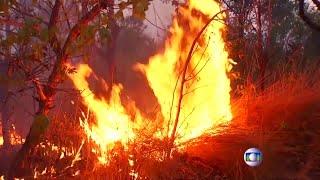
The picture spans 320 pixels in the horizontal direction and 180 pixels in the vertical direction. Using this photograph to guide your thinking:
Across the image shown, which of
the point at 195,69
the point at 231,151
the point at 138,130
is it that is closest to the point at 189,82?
the point at 195,69

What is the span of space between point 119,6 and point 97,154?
2446 mm

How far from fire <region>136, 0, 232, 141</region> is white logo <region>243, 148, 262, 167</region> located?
158 centimetres

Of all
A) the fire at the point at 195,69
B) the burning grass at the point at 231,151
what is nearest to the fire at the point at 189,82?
the fire at the point at 195,69

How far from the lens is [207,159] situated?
7.44 meters

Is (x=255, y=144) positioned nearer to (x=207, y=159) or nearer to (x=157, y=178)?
(x=207, y=159)

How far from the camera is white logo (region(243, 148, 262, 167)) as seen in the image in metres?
6.72

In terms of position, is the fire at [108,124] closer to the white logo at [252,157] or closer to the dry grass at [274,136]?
the dry grass at [274,136]

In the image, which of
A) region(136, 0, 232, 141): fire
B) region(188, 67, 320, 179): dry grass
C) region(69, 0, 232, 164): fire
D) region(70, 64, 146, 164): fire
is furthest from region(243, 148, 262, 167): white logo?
region(70, 64, 146, 164): fire

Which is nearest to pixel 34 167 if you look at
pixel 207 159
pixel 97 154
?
pixel 97 154

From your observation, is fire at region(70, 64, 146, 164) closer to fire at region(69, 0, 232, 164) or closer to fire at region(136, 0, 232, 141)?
fire at region(69, 0, 232, 164)

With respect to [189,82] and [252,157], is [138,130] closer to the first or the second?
[189,82]

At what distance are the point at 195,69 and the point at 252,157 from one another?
8.17 feet

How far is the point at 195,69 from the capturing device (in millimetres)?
8969

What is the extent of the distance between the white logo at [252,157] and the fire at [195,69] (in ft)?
5.17
